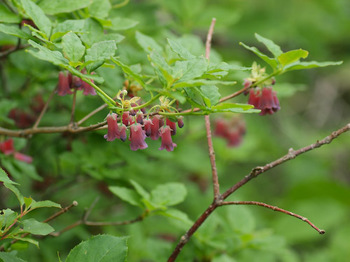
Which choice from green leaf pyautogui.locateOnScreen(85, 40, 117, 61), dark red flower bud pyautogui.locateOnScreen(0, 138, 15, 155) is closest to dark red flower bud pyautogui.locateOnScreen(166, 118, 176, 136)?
green leaf pyautogui.locateOnScreen(85, 40, 117, 61)

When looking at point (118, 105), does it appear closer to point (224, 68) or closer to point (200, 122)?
point (224, 68)

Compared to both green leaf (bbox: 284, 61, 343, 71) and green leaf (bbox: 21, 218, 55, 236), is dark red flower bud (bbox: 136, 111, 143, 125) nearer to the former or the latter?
green leaf (bbox: 21, 218, 55, 236)

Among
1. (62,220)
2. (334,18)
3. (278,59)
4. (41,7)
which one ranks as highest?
(334,18)

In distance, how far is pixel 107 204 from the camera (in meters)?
3.29

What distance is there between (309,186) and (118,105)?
3.47 m

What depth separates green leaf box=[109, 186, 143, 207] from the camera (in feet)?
6.70

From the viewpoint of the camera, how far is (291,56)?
1651 millimetres

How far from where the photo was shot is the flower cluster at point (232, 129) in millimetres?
3387

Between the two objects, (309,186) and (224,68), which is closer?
(224,68)

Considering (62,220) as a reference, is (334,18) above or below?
above

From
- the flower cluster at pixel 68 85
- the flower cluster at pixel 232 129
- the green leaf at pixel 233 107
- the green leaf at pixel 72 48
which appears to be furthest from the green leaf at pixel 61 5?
the flower cluster at pixel 232 129

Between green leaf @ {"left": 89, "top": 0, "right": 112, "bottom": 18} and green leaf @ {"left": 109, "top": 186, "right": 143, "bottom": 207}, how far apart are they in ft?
2.32

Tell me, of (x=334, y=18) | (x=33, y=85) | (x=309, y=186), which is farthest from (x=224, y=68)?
Result: (x=334, y=18)

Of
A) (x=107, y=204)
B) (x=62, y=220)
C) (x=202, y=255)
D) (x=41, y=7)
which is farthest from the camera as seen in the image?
(x=107, y=204)
